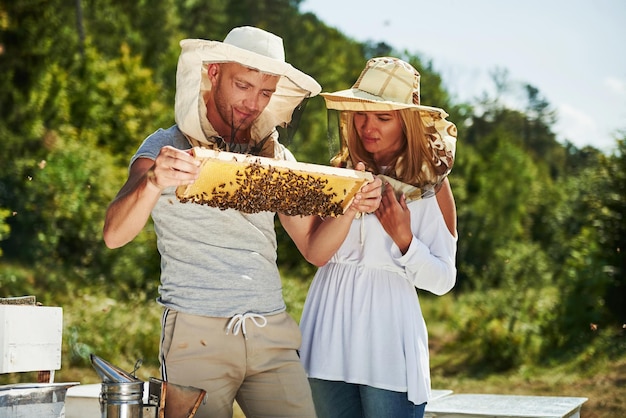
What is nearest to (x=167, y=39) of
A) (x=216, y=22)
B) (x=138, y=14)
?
(x=138, y=14)

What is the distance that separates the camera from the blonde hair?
3.26 meters

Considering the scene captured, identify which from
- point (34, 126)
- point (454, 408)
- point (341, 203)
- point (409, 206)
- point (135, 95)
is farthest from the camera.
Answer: point (135, 95)

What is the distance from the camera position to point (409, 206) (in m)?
3.27

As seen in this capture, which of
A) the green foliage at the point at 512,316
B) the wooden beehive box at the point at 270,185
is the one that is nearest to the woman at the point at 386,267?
the wooden beehive box at the point at 270,185

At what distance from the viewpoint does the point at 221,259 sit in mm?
2658

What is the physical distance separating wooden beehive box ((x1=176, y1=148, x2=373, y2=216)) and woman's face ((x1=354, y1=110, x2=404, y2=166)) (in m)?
0.41

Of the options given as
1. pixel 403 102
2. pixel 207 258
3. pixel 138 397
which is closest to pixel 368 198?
pixel 403 102

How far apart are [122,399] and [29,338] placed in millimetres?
1049

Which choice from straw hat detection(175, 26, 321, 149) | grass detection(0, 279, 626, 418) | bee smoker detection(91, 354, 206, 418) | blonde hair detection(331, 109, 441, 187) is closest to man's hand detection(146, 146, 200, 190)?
straw hat detection(175, 26, 321, 149)

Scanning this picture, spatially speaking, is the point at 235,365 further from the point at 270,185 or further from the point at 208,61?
the point at 208,61

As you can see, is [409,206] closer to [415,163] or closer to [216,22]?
[415,163]

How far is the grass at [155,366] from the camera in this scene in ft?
28.0

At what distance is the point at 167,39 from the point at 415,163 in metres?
20.9

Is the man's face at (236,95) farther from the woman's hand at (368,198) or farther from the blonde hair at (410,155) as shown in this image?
the blonde hair at (410,155)
